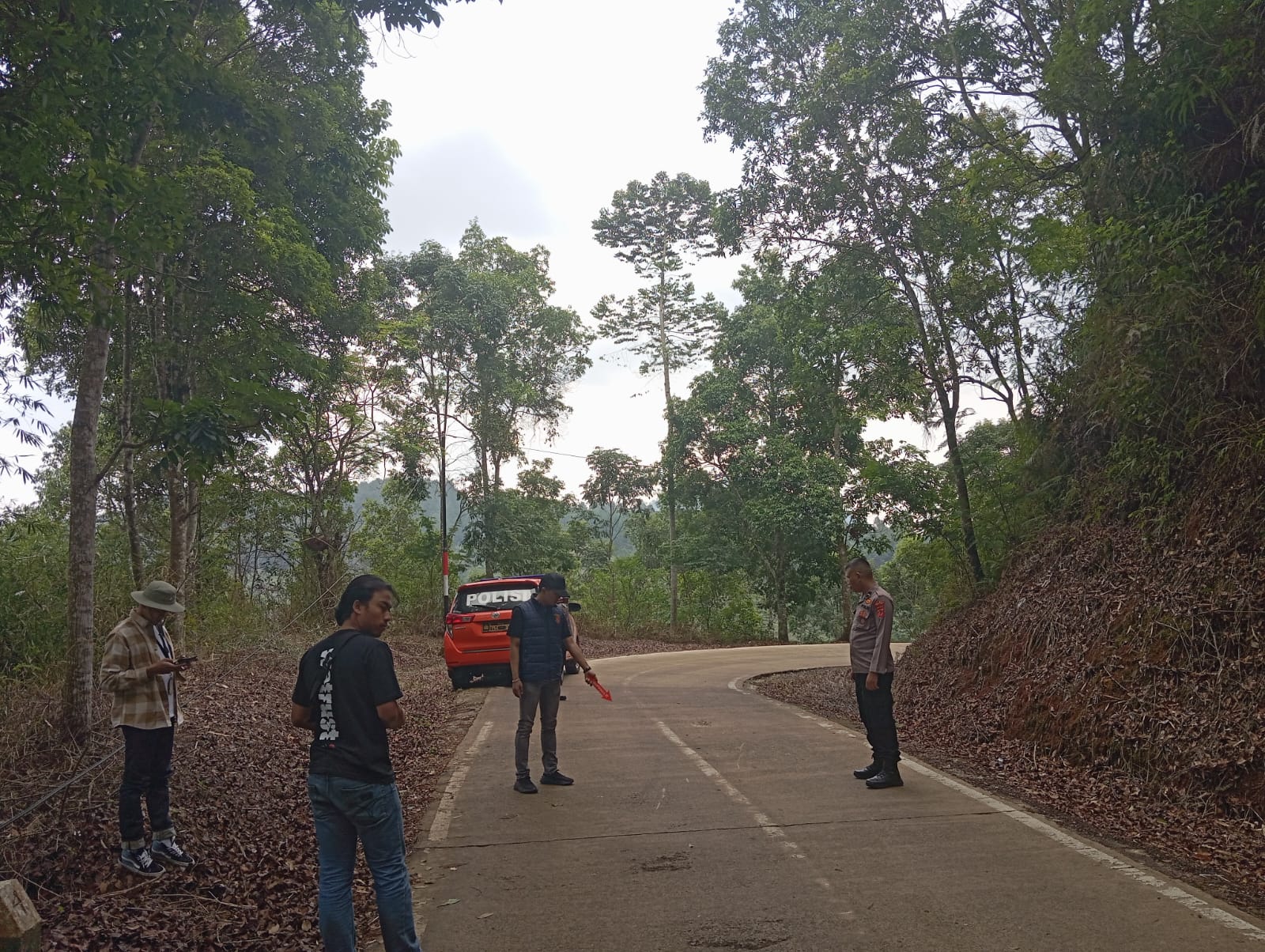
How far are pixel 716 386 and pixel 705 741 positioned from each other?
2474cm

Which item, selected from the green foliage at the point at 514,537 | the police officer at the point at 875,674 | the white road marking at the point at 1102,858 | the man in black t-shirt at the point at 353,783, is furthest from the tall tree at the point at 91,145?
the green foliage at the point at 514,537

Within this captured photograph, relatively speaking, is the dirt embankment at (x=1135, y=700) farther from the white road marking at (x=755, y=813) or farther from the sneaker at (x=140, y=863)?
the sneaker at (x=140, y=863)

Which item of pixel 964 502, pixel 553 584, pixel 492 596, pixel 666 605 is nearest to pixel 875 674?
pixel 553 584

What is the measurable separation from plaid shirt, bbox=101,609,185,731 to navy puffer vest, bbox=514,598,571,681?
3.00 m

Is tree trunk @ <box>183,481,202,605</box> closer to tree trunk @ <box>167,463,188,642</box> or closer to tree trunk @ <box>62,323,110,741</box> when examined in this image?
tree trunk @ <box>167,463,188,642</box>

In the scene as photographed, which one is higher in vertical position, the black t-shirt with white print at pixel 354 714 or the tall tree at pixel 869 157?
the tall tree at pixel 869 157

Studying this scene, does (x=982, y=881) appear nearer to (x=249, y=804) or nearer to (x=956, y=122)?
(x=249, y=804)

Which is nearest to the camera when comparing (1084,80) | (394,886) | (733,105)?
(394,886)

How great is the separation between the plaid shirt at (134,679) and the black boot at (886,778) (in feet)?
17.7

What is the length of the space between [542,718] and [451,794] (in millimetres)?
992

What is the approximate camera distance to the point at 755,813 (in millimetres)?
6723

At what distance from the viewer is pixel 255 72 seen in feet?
46.0

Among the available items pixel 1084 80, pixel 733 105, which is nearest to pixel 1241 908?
pixel 1084 80

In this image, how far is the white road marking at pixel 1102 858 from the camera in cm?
441
